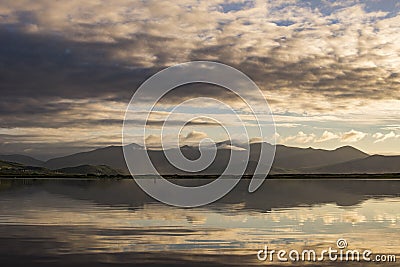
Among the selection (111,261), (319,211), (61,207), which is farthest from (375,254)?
(61,207)

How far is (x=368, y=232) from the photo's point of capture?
104ft

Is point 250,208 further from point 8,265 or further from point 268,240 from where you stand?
point 8,265

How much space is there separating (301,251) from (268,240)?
3.45 meters

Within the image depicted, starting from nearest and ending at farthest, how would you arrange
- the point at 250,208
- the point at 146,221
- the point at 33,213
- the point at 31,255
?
the point at 31,255, the point at 146,221, the point at 33,213, the point at 250,208
